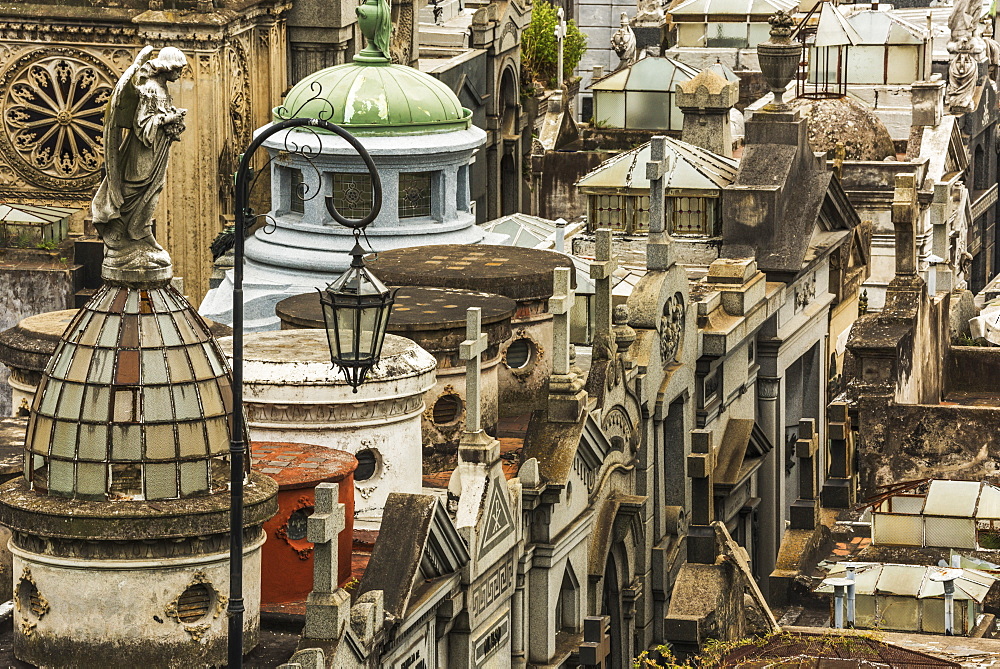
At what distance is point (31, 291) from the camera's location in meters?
49.6

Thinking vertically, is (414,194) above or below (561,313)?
above

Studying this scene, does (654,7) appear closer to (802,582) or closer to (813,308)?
(813,308)

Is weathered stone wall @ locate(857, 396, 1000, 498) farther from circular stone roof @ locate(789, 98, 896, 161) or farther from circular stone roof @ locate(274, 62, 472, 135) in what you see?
circular stone roof @ locate(789, 98, 896, 161)

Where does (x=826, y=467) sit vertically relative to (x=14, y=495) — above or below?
below

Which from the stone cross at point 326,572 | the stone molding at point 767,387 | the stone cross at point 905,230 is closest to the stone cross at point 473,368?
the stone cross at point 326,572

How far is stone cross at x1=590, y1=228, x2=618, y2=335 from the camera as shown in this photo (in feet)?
105

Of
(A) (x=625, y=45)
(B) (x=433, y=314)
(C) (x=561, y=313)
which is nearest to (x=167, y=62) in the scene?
(C) (x=561, y=313)

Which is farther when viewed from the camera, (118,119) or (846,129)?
(846,129)

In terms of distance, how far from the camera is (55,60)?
5472cm

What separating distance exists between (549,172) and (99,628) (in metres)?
56.9

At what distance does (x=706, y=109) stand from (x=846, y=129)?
27.1m

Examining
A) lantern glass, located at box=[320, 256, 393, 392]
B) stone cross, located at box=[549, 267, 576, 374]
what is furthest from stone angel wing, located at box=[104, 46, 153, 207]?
stone cross, located at box=[549, 267, 576, 374]

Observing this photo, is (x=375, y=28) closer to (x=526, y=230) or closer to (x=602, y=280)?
(x=602, y=280)

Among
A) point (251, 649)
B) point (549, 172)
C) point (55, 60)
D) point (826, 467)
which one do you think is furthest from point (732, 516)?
point (549, 172)
